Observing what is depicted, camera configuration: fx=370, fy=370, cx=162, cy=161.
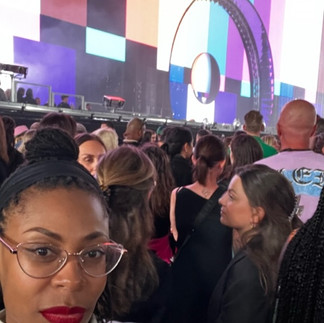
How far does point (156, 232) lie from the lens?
2387mm

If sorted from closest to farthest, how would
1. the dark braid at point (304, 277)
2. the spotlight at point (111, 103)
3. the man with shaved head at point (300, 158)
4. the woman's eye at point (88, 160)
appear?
1. the dark braid at point (304, 277)
2. the man with shaved head at point (300, 158)
3. the woman's eye at point (88, 160)
4. the spotlight at point (111, 103)

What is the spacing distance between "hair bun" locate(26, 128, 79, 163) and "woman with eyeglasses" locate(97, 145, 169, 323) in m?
0.62

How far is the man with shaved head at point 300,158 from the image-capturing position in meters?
2.02

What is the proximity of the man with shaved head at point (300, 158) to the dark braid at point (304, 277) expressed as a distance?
1325 millimetres

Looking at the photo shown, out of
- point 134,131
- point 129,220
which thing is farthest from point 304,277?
point 134,131

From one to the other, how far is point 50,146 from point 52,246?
248mm

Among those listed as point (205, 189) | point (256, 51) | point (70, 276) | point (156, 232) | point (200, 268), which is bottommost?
point (200, 268)

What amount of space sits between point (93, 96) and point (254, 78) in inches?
274

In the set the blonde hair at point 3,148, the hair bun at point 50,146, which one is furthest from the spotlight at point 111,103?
the hair bun at point 50,146

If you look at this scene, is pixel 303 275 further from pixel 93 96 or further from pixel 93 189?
pixel 93 96

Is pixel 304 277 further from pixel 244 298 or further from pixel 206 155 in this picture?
pixel 206 155

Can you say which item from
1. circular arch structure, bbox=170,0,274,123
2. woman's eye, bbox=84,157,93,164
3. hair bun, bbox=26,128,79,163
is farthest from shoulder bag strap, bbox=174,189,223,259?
circular arch structure, bbox=170,0,274,123

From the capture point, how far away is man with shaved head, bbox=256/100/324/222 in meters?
2.02

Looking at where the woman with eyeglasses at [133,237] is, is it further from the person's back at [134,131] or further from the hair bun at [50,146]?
the person's back at [134,131]
